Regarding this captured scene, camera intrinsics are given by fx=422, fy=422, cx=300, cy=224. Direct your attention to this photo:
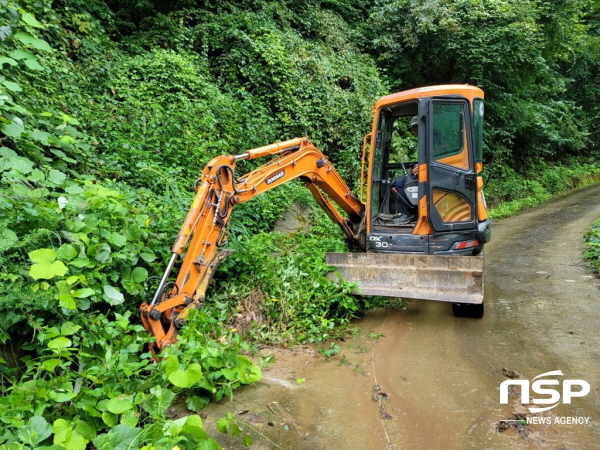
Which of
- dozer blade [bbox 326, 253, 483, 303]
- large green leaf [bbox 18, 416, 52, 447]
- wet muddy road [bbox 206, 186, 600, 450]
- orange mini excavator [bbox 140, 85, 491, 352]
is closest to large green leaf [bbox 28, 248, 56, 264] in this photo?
orange mini excavator [bbox 140, 85, 491, 352]

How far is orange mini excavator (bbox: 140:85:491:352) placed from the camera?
150 inches

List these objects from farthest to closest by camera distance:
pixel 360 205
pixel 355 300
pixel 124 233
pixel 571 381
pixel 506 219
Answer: pixel 506 219 → pixel 360 205 → pixel 355 300 → pixel 124 233 → pixel 571 381

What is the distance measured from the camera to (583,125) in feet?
65.3

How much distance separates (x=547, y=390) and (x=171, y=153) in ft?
17.9

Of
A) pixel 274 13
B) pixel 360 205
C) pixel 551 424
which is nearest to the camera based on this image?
pixel 551 424

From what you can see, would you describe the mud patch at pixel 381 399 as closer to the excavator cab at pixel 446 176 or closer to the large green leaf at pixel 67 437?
the large green leaf at pixel 67 437

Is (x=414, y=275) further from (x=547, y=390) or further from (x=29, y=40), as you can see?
(x=29, y=40)

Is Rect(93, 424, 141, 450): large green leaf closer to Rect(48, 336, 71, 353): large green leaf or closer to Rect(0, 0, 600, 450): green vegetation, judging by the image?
Rect(0, 0, 600, 450): green vegetation

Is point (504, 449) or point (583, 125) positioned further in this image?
point (583, 125)

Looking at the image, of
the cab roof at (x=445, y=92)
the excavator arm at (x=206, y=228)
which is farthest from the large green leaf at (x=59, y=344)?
the cab roof at (x=445, y=92)

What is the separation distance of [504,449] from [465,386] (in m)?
0.76

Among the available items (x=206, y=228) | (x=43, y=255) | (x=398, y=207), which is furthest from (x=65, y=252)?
→ (x=398, y=207)

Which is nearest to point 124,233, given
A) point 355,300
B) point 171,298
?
point 171,298

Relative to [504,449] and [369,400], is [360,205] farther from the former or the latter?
[504,449]
